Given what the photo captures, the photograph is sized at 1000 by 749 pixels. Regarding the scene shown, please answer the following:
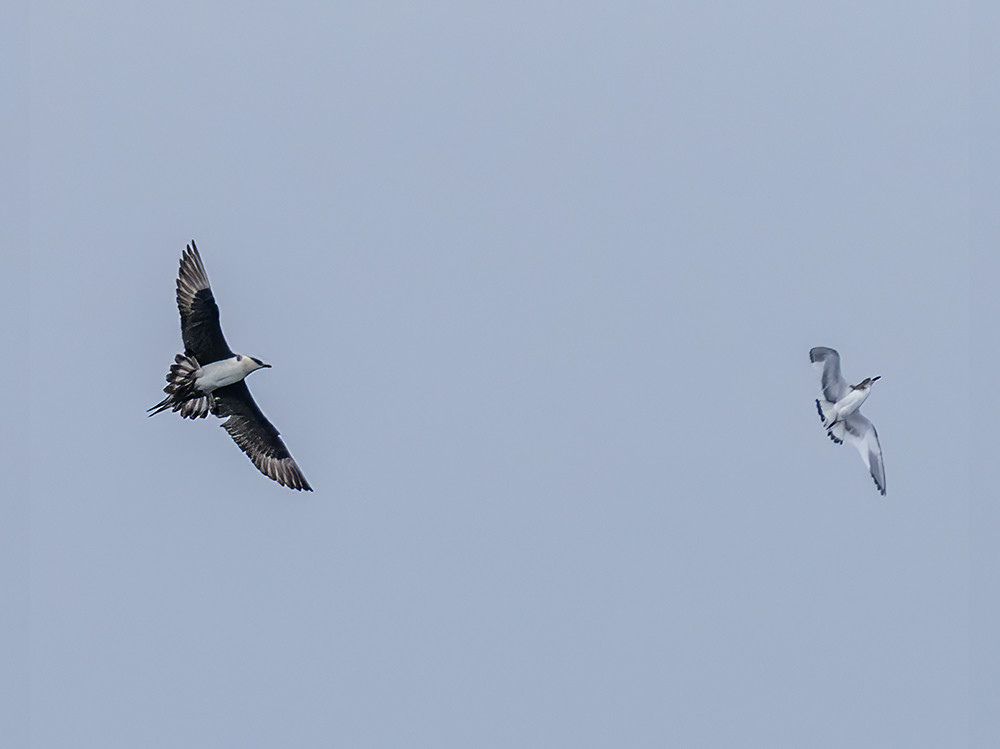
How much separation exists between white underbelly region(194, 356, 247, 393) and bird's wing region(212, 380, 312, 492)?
108 centimetres

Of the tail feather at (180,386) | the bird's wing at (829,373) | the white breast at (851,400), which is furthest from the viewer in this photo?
the white breast at (851,400)

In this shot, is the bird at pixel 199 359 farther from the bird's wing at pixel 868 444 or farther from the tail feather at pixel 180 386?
the bird's wing at pixel 868 444

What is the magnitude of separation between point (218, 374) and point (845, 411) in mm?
15053

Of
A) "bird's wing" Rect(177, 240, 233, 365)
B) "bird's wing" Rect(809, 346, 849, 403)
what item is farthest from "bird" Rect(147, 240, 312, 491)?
"bird's wing" Rect(809, 346, 849, 403)

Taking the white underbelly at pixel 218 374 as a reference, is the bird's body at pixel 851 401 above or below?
above

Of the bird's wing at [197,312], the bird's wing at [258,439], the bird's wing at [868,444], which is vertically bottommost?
the bird's wing at [258,439]

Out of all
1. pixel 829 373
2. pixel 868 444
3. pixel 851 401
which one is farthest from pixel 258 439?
pixel 868 444

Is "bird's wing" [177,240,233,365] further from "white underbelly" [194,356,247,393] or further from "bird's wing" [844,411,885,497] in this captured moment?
"bird's wing" [844,411,885,497]

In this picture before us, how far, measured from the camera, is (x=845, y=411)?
1495 inches

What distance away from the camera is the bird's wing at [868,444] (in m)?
39.1

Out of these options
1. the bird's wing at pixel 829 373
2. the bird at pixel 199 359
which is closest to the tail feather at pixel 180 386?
the bird at pixel 199 359

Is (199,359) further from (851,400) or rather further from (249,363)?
(851,400)

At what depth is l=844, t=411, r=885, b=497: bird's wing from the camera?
128 feet

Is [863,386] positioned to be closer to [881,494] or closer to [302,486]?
[881,494]
